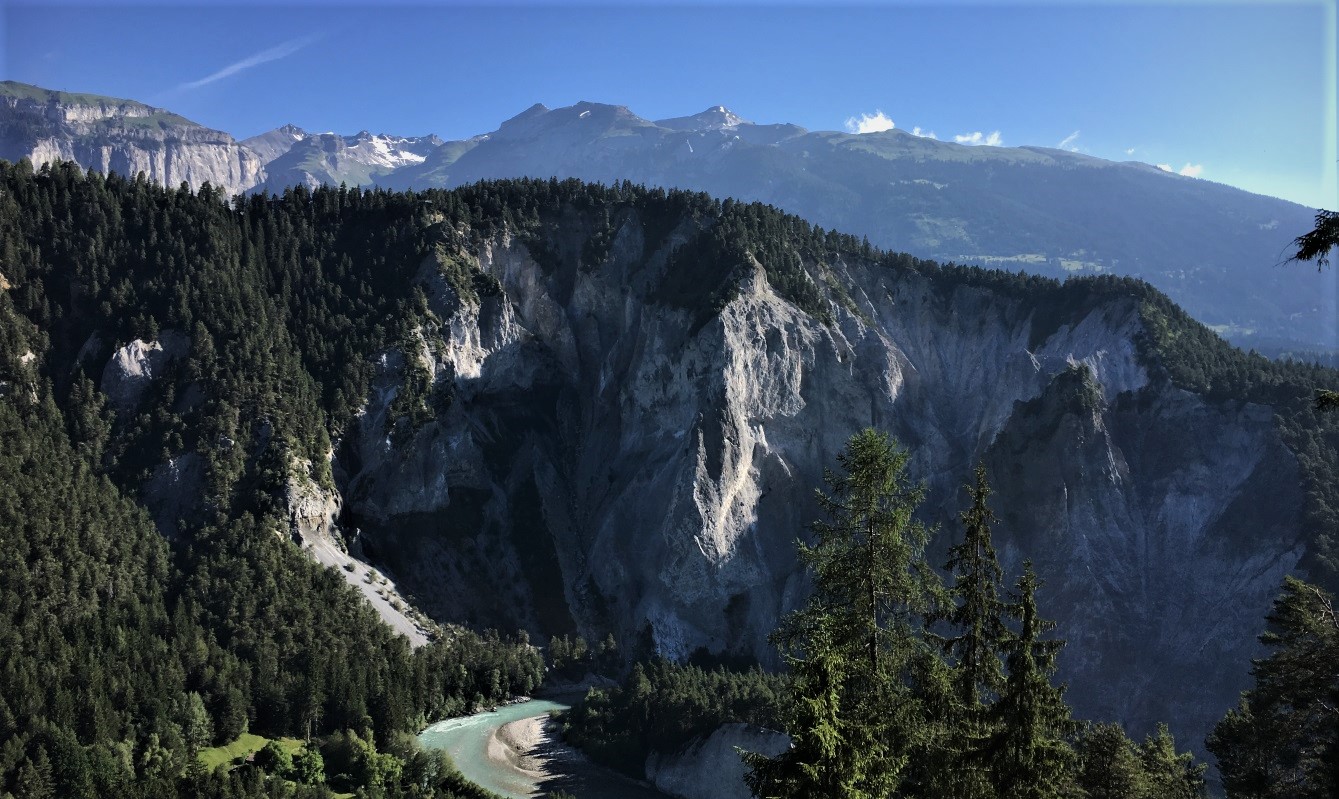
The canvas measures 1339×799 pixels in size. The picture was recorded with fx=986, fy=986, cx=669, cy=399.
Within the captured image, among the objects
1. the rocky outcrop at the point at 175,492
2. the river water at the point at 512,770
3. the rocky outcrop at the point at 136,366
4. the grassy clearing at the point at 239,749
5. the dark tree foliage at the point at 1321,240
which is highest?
the dark tree foliage at the point at 1321,240

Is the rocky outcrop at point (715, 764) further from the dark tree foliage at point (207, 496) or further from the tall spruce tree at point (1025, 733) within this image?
the tall spruce tree at point (1025, 733)

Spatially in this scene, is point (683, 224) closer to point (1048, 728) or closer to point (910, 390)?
point (910, 390)

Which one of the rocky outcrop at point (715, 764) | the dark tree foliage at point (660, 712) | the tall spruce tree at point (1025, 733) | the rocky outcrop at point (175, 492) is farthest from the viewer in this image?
the rocky outcrop at point (175, 492)

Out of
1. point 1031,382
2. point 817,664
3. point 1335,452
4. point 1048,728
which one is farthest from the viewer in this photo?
point 1031,382

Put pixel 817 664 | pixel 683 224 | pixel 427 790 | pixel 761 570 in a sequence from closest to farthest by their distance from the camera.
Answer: pixel 817 664, pixel 427 790, pixel 761 570, pixel 683 224

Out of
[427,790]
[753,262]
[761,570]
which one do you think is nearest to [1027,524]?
[761,570]

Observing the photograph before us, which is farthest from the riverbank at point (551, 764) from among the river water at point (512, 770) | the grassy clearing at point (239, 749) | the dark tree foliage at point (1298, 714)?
the dark tree foliage at point (1298, 714)

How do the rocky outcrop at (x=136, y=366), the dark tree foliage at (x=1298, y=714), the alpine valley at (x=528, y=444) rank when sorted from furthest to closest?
1. the rocky outcrop at (x=136, y=366)
2. the alpine valley at (x=528, y=444)
3. the dark tree foliage at (x=1298, y=714)
